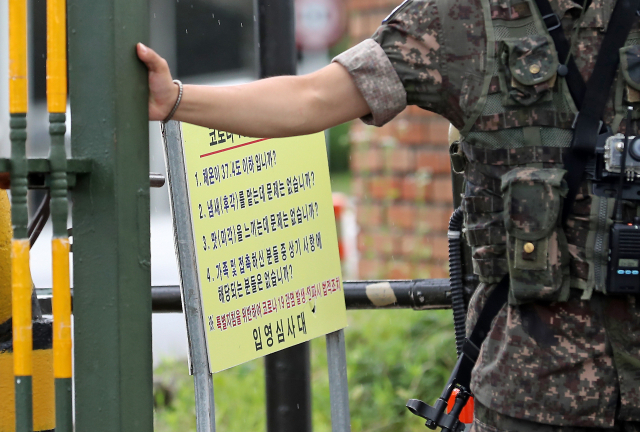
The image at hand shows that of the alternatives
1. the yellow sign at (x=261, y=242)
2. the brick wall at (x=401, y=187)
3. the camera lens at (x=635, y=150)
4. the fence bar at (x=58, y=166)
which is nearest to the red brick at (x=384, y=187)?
the brick wall at (x=401, y=187)

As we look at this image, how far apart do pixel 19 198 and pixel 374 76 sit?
30.0 inches

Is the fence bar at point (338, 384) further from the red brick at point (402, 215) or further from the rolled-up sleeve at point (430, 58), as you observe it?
the red brick at point (402, 215)

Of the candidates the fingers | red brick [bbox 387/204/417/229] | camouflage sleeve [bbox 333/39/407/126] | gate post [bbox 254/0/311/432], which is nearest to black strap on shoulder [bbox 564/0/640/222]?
camouflage sleeve [bbox 333/39/407/126]

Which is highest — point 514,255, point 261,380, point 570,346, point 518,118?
point 518,118

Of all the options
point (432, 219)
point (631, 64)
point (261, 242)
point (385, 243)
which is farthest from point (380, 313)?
point (631, 64)

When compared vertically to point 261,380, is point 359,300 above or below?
above

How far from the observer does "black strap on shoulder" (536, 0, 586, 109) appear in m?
1.71

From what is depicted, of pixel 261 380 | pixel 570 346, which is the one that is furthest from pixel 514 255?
pixel 261 380

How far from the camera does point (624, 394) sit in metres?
1.67

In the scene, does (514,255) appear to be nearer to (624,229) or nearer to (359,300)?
(624,229)

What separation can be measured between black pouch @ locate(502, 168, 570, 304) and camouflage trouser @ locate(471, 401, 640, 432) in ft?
0.88

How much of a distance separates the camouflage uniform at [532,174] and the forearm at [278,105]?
50 mm

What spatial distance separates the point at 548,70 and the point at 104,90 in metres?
0.91

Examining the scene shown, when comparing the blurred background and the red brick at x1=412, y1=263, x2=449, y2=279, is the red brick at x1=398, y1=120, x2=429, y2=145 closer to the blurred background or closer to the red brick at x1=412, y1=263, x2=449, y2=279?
the blurred background
